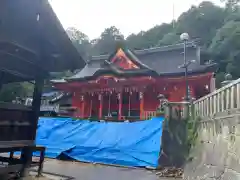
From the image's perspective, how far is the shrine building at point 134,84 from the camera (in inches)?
709

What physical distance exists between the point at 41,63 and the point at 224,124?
4.43 meters

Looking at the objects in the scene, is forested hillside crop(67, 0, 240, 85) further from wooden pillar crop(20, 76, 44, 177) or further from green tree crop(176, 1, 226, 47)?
wooden pillar crop(20, 76, 44, 177)

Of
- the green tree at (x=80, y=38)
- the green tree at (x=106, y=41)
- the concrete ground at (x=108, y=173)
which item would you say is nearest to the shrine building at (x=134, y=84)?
the concrete ground at (x=108, y=173)

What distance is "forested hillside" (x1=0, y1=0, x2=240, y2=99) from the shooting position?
31.2 m

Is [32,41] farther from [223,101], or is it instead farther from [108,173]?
[108,173]

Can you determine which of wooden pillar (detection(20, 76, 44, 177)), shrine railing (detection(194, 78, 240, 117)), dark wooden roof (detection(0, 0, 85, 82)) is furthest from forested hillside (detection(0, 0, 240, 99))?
shrine railing (detection(194, 78, 240, 117))

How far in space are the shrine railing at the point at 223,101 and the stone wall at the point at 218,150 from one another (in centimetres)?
14

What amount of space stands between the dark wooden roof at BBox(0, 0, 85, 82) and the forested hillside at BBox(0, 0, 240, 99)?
56.3 feet

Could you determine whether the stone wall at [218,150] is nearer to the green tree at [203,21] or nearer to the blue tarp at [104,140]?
the blue tarp at [104,140]

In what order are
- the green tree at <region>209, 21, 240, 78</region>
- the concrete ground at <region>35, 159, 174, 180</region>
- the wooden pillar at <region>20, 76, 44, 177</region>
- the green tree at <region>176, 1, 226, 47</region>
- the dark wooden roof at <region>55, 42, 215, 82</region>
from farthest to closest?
the green tree at <region>176, 1, 226, 47</region> → the green tree at <region>209, 21, 240, 78</region> → the dark wooden roof at <region>55, 42, 215, 82</region> → the concrete ground at <region>35, 159, 174, 180</region> → the wooden pillar at <region>20, 76, 44, 177</region>

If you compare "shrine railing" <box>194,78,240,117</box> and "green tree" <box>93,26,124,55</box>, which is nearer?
"shrine railing" <box>194,78,240,117</box>

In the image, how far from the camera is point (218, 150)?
16.4 feet

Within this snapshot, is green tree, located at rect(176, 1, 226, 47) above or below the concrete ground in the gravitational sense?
above

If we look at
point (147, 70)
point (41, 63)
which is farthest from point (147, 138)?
point (147, 70)
